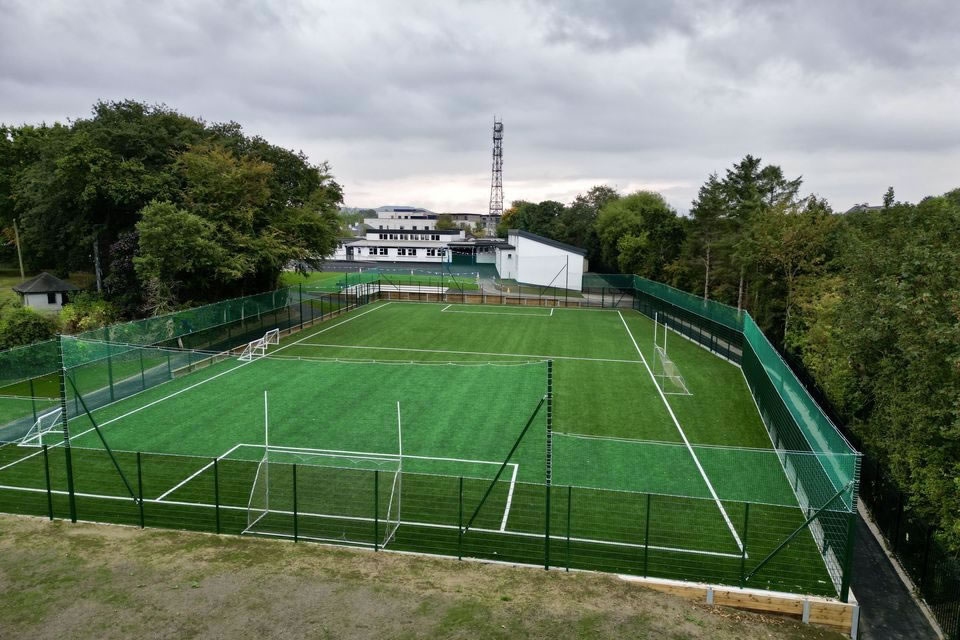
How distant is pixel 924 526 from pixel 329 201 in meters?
34.2

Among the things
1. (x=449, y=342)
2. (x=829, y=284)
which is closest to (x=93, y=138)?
Answer: (x=449, y=342)

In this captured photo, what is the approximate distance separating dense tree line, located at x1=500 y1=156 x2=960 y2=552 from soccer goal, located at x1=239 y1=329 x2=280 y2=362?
2197 cm

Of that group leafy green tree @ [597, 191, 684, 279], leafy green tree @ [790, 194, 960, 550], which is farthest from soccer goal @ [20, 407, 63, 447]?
leafy green tree @ [597, 191, 684, 279]

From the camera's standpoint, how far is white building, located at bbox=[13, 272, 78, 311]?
115 ft

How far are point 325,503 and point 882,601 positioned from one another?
10156 mm

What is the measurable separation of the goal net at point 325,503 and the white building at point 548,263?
4025 centimetres

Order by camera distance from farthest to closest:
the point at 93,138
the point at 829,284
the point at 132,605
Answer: the point at 93,138
the point at 829,284
the point at 132,605

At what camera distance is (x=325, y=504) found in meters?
11.9

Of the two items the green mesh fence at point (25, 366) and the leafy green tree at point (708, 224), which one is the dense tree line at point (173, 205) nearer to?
the green mesh fence at point (25, 366)

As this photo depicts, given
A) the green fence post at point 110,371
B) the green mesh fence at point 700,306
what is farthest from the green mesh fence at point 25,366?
the green mesh fence at point 700,306

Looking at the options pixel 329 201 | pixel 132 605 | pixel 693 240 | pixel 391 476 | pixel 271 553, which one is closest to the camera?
pixel 132 605

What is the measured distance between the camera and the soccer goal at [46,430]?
16422 millimetres

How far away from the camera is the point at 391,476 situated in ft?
41.2

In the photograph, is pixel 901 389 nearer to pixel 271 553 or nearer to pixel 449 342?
pixel 271 553
